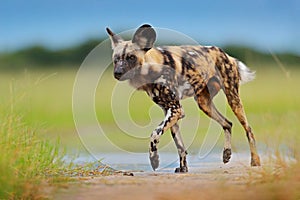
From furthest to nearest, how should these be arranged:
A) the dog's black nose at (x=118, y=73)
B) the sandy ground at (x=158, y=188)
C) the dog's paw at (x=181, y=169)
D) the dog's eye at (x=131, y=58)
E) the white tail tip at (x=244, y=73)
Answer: the white tail tip at (x=244, y=73) → the dog's paw at (x=181, y=169) → the dog's eye at (x=131, y=58) → the dog's black nose at (x=118, y=73) → the sandy ground at (x=158, y=188)

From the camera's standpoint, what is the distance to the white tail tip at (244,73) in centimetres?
1041

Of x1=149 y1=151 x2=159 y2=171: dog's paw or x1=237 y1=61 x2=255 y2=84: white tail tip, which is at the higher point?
x1=237 y1=61 x2=255 y2=84: white tail tip

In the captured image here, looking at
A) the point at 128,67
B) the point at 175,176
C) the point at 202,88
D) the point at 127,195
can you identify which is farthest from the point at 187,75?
the point at 127,195

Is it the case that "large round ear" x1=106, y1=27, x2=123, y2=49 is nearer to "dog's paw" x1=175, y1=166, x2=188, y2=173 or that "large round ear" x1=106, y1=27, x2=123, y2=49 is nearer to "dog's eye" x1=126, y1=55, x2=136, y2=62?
"dog's eye" x1=126, y1=55, x2=136, y2=62

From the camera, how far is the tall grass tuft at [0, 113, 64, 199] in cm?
671

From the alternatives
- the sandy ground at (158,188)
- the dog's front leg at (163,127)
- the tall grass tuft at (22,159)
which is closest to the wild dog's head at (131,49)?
the dog's front leg at (163,127)

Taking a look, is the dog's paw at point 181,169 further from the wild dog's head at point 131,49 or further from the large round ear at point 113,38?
the large round ear at point 113,38

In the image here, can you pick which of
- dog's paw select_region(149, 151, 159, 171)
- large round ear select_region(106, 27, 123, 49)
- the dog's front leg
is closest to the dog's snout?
large round ear select_region(106, 27, 123, 49)

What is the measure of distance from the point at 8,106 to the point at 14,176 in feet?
4.28

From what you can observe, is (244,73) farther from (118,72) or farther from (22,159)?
(22,159)

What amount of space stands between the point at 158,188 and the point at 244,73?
3.84m

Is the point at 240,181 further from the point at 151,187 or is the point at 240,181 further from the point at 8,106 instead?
the point at 8,106

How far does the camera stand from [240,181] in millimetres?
7301

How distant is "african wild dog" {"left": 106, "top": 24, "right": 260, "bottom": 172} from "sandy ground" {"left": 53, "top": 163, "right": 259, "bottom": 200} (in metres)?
1.21
